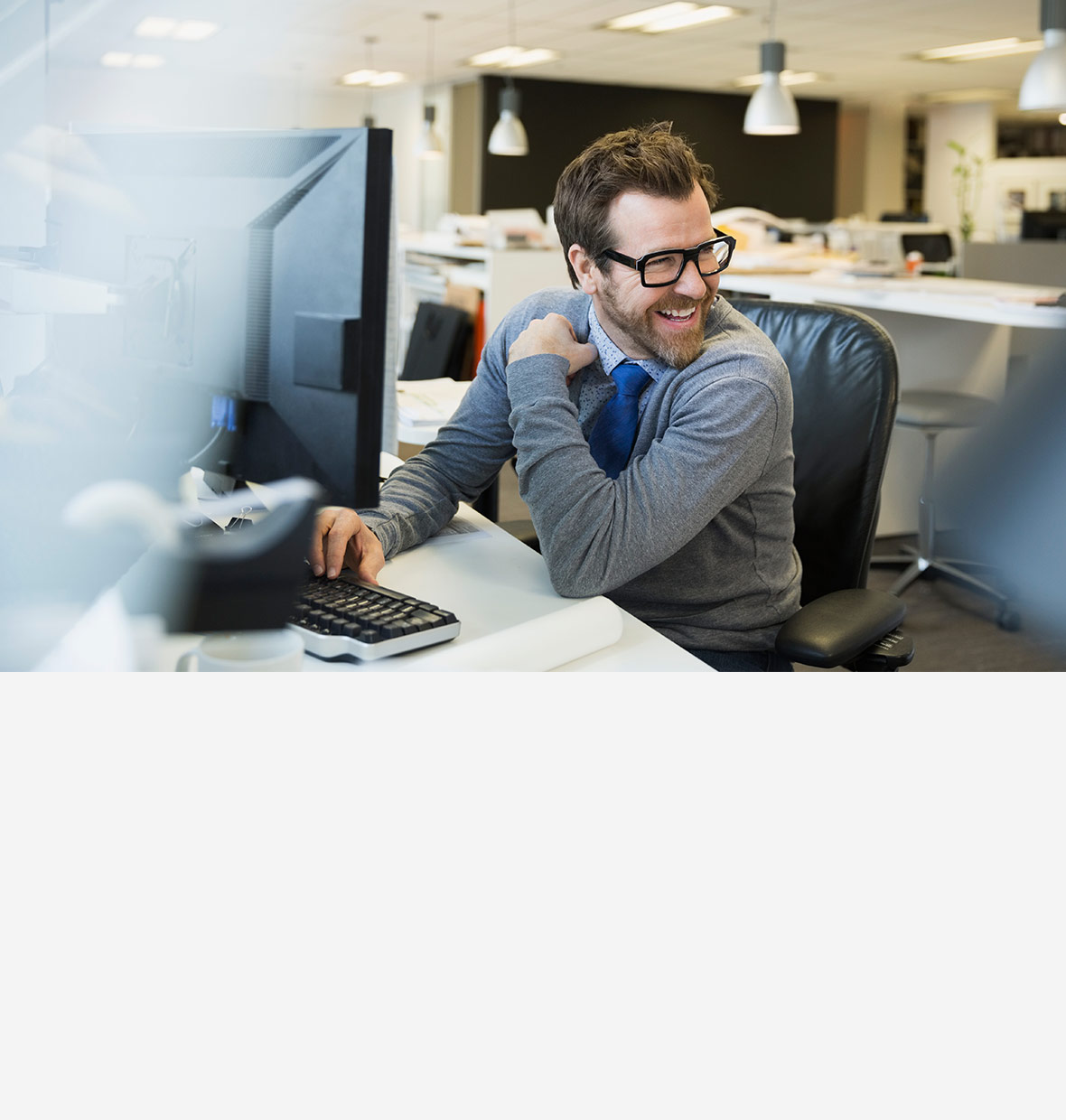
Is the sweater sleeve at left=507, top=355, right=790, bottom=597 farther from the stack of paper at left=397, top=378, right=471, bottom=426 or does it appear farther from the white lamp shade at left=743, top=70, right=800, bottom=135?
the white lamp shade at left=743, top=70, right=800, bottom=135

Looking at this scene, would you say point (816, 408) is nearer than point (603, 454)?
No

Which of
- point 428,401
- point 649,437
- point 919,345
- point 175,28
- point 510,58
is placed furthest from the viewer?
point 510,58

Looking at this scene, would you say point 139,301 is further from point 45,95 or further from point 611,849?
point 611,849

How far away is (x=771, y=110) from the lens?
405 cm

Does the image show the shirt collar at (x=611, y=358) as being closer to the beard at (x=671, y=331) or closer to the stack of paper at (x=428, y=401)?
the beard at (x=671, y=331)

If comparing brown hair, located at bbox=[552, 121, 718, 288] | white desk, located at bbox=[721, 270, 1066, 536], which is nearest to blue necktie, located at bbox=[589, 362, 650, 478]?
brown hair, located at bbox=[552, 121, 718, 288]

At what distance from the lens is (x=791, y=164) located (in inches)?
365

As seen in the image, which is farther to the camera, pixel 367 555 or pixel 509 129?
pixel 509 129

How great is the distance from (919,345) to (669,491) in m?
2.33

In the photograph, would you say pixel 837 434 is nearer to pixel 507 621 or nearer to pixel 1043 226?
pixel 507 621

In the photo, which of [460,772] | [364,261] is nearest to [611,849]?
[460,772]

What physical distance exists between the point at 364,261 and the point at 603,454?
47cm

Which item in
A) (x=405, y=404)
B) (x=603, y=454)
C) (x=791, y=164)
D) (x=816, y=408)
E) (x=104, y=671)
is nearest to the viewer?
(x=104, y=671)

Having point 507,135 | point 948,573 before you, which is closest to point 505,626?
point 948,573
